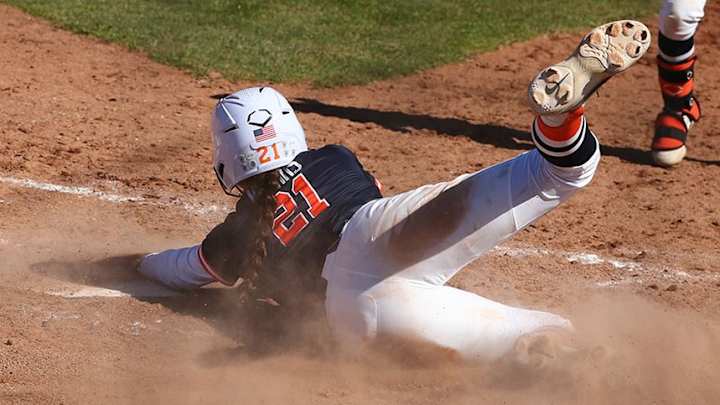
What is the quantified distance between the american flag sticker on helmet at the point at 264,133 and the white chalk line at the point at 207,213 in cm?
103

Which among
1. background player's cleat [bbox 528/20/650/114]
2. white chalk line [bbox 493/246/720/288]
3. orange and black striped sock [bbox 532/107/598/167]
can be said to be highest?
background player's cleat [bbox 528/20/650/114]

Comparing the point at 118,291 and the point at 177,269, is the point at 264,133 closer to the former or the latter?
the point at 177,269

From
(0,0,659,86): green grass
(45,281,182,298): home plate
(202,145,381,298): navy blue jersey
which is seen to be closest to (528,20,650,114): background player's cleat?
(202,145,381,298): navy blue jersey

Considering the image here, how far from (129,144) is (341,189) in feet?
9.10

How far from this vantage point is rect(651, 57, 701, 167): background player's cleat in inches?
303

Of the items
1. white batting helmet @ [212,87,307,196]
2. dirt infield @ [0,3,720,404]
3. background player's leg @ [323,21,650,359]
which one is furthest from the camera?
white batting helmet @ [212,87,307,196]

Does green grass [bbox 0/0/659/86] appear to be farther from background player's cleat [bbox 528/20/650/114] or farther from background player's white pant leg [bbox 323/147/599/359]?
background player's cleat [bbox 528/20/650/114]

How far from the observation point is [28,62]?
872cm

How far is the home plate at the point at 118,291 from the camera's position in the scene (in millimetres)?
5594

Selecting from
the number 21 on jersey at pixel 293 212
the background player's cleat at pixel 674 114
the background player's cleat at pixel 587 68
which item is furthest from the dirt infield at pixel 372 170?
the background player's cleat at pixel 587 68

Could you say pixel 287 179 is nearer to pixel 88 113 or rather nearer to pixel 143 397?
pixel 143 397

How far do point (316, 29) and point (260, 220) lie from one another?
5.41 m

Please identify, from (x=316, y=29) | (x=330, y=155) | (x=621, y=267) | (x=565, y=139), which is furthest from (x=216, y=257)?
(x=316, y=29)

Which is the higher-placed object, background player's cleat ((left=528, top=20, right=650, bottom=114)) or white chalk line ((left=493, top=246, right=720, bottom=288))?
background player's cleat ((left=528, top=20, right=650, bottom=114))
